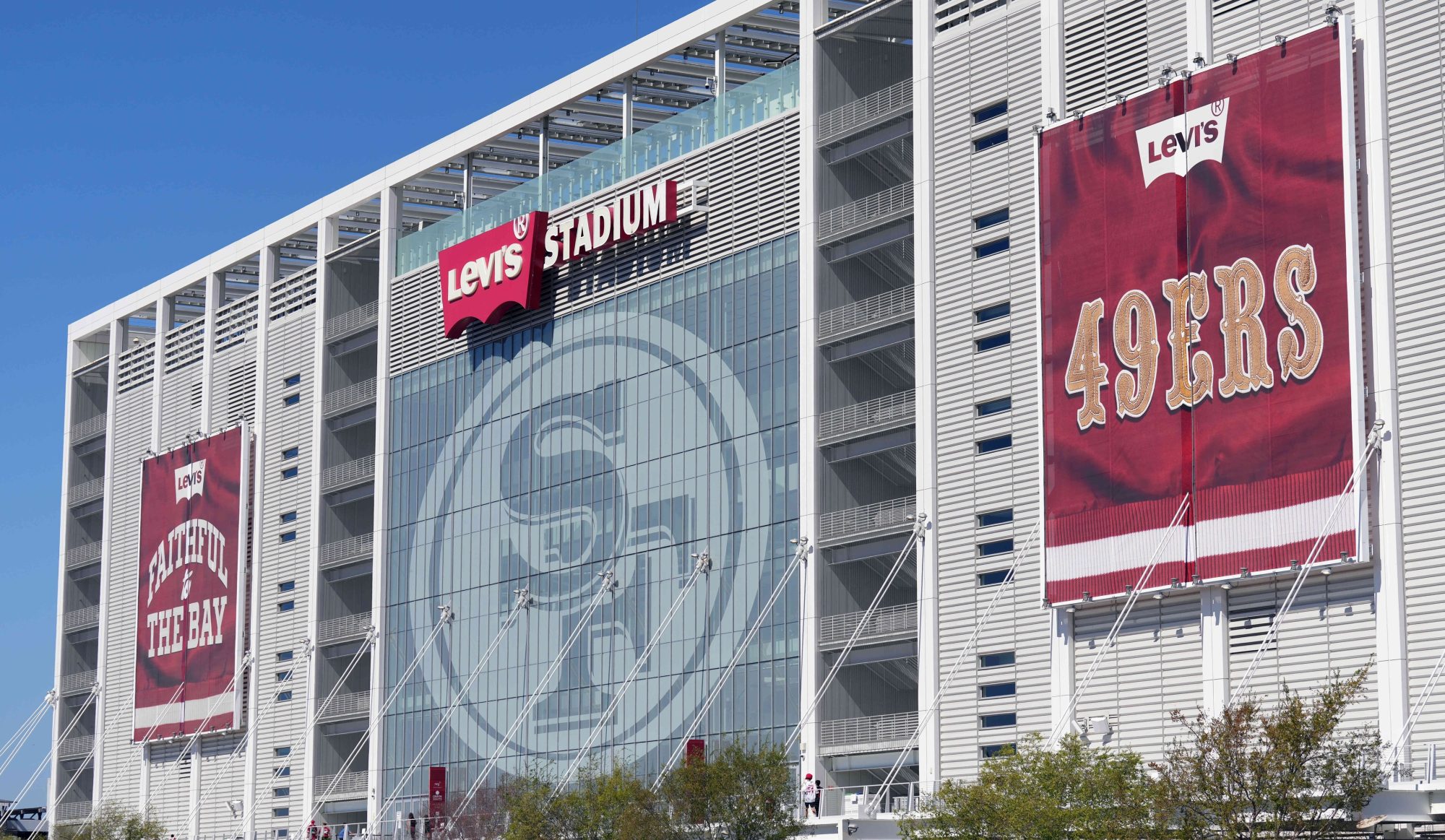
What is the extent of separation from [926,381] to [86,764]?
213 ft

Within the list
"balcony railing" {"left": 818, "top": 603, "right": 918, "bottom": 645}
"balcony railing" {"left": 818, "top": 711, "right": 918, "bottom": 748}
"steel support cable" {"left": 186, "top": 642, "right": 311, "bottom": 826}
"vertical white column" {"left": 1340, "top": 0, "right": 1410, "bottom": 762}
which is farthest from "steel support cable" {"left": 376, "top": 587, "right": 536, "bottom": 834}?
"vertical white column" {"left": 1340, "top": 0, "right": 1410, "bottom": 762}

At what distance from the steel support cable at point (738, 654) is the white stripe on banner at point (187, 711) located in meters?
33.2

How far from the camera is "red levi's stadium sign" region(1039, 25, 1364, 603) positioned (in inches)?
2061

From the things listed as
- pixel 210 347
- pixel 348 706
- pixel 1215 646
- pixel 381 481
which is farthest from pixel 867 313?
pixel 210 347

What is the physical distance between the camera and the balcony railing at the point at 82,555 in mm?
115312

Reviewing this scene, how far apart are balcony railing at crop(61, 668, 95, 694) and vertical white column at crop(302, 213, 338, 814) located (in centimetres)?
2448

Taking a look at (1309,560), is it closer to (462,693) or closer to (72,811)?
(462,693)

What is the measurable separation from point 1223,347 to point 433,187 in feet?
153

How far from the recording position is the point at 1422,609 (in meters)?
49.8

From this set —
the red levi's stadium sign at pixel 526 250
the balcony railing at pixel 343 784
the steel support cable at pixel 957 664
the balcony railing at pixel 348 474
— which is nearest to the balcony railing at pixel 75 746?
the balcony railing at pixel 343 784

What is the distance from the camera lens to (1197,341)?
56000 millimetres

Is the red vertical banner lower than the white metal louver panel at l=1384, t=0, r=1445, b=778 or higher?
lower

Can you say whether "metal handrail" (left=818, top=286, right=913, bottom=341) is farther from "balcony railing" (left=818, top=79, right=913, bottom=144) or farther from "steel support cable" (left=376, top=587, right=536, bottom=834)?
"steel support cable" (left=376, top=587, right=536, bottom=834)

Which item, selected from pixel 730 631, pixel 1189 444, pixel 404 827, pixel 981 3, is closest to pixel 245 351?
pixel 404 827
